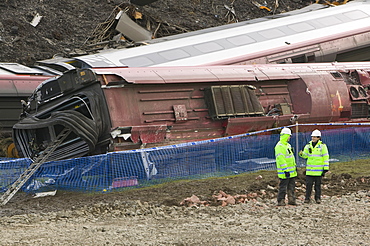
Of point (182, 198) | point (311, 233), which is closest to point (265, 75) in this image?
Answer: point (182, 198)

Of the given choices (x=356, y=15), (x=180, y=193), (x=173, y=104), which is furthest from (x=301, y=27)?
(x=180, y=193)

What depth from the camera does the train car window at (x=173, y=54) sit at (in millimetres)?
21525

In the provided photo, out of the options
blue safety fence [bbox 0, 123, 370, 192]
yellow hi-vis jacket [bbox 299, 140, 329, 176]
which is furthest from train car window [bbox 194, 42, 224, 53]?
yellow hi-vis jacket [bbox 299, 140, 329, 176]

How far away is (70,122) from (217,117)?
3.93 m

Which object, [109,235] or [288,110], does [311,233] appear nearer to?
[109,235]

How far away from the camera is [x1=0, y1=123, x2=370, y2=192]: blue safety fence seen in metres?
13.2

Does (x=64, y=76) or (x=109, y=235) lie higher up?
(x=64, y=76)

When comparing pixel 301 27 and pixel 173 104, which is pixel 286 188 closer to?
pixel 173 104

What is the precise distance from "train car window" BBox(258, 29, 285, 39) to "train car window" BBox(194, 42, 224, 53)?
2.12m

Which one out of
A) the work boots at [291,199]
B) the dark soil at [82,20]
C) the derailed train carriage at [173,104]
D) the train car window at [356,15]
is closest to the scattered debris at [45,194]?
the derailed train carriage at [173,104]

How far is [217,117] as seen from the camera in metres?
15.6

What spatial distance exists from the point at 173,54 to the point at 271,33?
4293 mm

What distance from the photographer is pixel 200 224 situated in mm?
9453

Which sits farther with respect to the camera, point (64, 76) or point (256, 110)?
point (256, 110)
